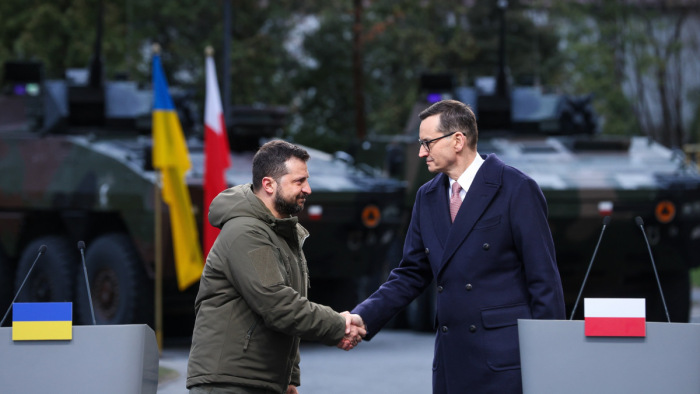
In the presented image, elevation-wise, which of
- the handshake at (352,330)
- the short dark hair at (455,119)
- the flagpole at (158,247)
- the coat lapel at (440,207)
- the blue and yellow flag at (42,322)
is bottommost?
the flagpole at (158,247)

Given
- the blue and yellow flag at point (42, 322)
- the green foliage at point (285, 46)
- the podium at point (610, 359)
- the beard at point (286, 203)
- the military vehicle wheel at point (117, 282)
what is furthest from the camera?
the green foliage at point (285, 46)

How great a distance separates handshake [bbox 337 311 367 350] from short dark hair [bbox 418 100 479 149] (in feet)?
2.89

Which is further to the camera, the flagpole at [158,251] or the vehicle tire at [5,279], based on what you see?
the vehicle tire at [5,279]

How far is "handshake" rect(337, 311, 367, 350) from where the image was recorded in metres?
5.88

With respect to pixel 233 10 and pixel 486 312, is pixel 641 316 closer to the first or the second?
pixel 486 312

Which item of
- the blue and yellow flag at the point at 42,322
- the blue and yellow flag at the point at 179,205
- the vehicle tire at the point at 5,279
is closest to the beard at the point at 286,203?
the blue and yellow flag at the point at 42,322

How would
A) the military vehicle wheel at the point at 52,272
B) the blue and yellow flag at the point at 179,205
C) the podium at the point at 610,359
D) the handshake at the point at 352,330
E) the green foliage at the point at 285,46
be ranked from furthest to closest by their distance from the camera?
the green foliage at the point at 285,46
the military vehicle wheel at the point at 52,272
the blue and yellow flag at the point at 179,205
the handshake at the point at 352,330
the podium at the point at 610,359

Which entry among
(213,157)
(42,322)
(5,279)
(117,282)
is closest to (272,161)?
(42,322)

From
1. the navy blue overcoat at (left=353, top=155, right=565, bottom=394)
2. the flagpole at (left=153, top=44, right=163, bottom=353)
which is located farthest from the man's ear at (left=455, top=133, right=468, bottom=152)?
the flagpole at (left=153, top=44, right=163, bottom=353)

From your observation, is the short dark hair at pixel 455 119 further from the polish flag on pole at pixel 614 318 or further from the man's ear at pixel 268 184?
the polish flag on pole at pixel 614 318

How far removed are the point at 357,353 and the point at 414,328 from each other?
2.22m

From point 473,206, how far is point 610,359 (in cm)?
90

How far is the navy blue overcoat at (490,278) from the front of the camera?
17.7 ft

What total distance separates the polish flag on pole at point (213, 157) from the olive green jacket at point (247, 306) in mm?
6807
